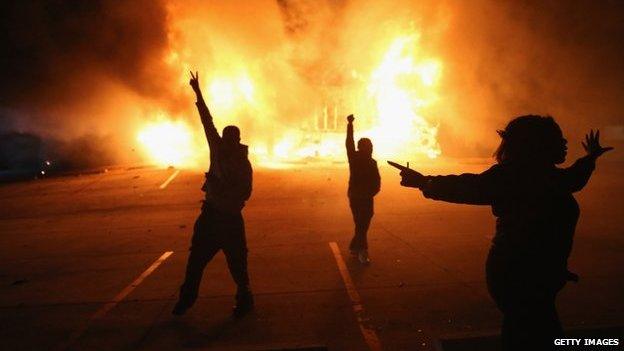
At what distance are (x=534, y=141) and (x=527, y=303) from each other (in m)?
0.81

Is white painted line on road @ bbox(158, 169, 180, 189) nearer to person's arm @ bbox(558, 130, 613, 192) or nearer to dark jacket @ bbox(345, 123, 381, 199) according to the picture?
dark jacket @ bbox(345, 123, 381, 199)

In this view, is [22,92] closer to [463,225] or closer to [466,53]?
A: [466,53]

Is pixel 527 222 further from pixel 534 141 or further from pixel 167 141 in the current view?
pixel 167 141

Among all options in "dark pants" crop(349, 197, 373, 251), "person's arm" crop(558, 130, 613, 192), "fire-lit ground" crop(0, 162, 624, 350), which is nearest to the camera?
"person's arm" crop(558, 130, 613, 192)

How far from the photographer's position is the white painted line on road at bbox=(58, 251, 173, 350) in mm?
4023

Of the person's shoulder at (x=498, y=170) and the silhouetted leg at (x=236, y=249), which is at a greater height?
the person's shoulder at (x=498, y=170)

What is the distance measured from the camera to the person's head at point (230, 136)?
4.34 meters

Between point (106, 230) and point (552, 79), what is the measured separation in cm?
1824

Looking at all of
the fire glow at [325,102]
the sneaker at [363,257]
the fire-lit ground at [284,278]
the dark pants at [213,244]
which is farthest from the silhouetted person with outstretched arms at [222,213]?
the fire glow at [325,102]

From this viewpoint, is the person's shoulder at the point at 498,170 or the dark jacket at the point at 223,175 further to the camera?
the dark jacket at the point at 223,175

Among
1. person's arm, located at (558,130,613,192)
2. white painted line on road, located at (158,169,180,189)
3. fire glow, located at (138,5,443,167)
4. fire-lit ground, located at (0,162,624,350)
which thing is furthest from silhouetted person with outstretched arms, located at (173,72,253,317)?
fire glow, located at (138,5,443,167)

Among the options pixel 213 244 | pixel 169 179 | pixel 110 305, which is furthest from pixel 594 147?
pixel 169 179

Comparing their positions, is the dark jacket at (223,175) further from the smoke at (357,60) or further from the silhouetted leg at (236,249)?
the smoke at (357,60)

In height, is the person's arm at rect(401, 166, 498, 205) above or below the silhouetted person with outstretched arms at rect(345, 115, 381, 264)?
above
